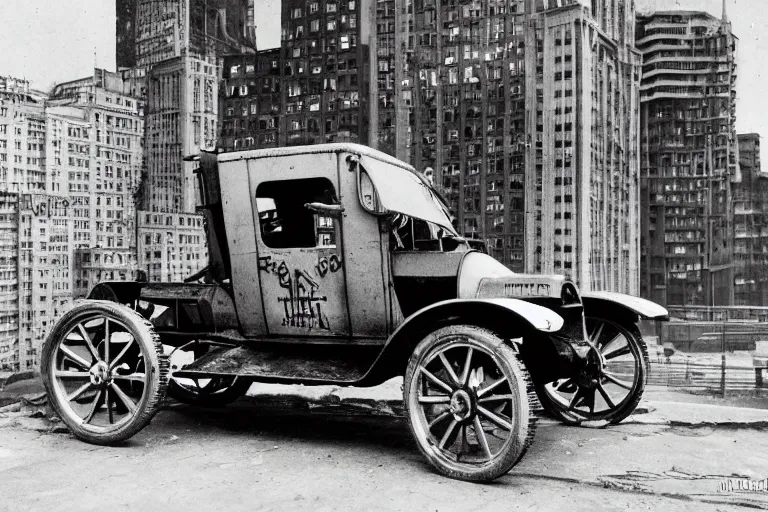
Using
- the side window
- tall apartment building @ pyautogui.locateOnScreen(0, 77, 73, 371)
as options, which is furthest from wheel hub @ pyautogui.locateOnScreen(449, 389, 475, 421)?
tall apartment building @ pyautogui.locateOnScreen(0, 77, 73, 371)

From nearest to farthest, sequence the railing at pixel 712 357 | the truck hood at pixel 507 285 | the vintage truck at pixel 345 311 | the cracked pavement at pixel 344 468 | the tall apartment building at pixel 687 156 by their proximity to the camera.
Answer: the cracked pavement at pixel 344 468
the vintage truck at pixel 345 311
the truck hood at pixel 507 285
the railing at pixel 712 357
the tall apartment building at pixel 687 156

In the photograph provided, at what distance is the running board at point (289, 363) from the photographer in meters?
3.87

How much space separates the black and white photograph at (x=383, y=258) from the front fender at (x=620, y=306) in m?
0.03

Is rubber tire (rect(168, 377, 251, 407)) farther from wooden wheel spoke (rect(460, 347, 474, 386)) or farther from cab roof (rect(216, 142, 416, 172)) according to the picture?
wooden wheel spoke (rect(460, 347, 474, 386))

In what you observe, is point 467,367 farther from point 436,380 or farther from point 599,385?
point 599,385

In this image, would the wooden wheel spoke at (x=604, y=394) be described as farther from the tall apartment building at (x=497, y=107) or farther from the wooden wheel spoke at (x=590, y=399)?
the tall apartment building at (x=497, y=107)

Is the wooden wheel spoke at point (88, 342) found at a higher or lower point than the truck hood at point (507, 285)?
lower

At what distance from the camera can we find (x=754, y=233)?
22.5ft

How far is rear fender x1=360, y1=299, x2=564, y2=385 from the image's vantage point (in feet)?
10.7

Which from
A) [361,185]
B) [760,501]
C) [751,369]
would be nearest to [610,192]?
[751,369]

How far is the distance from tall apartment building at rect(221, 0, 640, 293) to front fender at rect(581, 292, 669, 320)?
2651 millimetres

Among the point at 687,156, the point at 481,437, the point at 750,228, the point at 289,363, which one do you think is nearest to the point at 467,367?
the point at 481,437

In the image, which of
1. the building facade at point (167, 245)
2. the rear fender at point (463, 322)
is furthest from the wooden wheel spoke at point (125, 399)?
the building facade at point (167, 245)

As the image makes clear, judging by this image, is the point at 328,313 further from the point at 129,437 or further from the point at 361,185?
the point at 129,437
